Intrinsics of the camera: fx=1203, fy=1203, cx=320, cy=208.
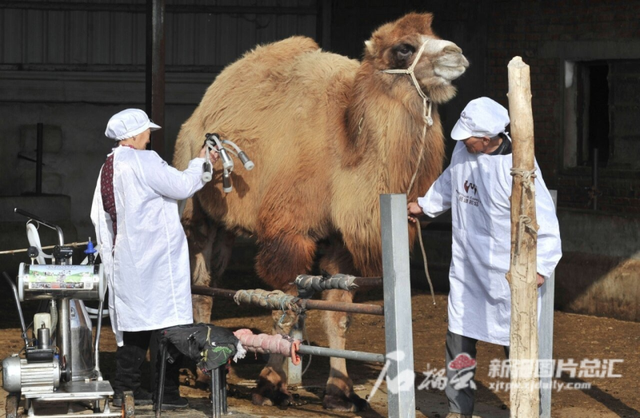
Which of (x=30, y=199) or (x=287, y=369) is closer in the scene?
(x=287, y=369)

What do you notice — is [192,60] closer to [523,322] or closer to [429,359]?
[429,359]

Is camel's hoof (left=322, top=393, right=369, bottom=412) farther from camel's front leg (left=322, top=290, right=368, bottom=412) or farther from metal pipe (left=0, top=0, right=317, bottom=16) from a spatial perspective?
metal pipe (left=0, top=0, right=317, bottom=16)

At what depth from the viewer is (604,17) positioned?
12766mm

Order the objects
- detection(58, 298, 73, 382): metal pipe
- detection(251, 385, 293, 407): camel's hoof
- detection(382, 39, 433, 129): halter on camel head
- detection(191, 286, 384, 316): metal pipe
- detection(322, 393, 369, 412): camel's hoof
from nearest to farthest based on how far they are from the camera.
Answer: detection(191, 286, 384, 316): metal pipe, detection(58, 298, 73, 382): metal pipe, detection(382, 39, 433, 129): halter on camel head, detection(322, 393, 369, 412): camel's hoof, detection(251, 385, 293, 407): camel's hoof

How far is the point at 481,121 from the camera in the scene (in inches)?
259

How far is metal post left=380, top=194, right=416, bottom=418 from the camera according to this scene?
600cm

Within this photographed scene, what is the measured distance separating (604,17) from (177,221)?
720 cm

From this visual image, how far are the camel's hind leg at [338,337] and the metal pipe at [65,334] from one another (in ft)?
5.86

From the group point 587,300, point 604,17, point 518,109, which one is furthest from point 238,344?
point 604,17

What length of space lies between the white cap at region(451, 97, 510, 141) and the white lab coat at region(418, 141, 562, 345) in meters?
0.17

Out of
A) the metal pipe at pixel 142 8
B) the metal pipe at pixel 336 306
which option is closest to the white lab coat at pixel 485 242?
the metal pipe at pixel 336 306

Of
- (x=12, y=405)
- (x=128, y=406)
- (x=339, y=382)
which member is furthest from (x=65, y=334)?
(x=339, y=382)

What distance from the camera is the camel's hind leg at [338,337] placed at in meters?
7.83

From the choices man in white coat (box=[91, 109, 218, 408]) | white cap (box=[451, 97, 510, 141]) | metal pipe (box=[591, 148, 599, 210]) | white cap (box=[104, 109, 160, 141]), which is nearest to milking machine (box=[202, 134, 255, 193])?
man in white coat (box=[91, 109, 218, 408])
